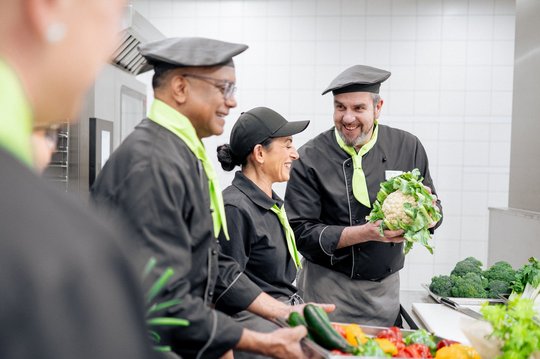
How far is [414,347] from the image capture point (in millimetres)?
1774

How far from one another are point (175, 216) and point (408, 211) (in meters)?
1.41

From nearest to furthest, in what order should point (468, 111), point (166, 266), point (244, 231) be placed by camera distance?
point (166, 266)
point (244, 231)
point (468, 111)

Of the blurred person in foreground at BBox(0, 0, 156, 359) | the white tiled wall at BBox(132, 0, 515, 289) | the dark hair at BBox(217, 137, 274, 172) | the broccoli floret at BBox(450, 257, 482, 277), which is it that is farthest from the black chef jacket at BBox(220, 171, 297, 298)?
the white tiled wall at BBox(132, 0, 515, 289)

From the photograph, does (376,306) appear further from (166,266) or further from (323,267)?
(166,266)

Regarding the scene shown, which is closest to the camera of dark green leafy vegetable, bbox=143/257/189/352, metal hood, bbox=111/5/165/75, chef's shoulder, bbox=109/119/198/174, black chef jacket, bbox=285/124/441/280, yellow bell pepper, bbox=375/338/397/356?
dark green leafy vegetable, bbox=143/257/189/352

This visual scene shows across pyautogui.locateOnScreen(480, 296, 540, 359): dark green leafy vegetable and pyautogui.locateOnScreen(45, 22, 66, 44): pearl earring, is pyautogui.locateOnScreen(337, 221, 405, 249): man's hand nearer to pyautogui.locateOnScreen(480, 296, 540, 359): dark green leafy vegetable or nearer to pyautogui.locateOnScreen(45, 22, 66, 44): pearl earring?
pyautogui.locateOnScreen(480, 296, 540, 359): dark green leafy vegetable

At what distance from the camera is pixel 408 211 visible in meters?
2.53

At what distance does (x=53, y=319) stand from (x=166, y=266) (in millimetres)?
1004

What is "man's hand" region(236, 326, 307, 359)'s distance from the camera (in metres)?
1.61

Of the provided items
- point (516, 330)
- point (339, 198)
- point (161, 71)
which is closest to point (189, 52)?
point (161, 71)

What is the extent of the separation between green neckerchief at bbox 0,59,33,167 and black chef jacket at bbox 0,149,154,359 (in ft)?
0.05

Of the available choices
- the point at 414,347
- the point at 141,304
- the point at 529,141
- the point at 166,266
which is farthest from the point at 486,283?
the point at 141,304

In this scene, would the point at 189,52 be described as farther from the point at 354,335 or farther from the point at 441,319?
the point at 441,319

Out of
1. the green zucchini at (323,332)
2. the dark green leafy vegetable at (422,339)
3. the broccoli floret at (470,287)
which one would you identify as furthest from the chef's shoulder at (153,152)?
the broccoli floret at (470,287)
